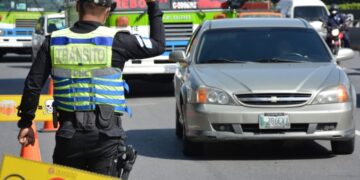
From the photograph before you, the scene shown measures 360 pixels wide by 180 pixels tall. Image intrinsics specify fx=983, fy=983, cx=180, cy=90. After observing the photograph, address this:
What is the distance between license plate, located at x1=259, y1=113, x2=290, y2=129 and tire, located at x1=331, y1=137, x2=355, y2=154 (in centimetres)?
85

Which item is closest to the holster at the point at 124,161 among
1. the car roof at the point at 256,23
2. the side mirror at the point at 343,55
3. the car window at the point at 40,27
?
the side mirror at the point at 343,55

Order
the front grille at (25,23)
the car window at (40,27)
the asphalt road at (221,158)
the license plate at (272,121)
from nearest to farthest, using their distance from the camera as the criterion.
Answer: the asphalt road at (221,158) < the license plate at (272,121) < the car window at (40,27) < the front grille at (25,23)

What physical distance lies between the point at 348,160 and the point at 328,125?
47cm

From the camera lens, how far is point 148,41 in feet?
18.1

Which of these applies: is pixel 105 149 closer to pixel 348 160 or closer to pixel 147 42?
pixel 147 42

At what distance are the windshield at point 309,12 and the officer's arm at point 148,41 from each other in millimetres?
33684

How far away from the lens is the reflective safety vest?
17.8 ft

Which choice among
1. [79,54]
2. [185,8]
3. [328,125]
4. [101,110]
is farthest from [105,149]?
[185,8]

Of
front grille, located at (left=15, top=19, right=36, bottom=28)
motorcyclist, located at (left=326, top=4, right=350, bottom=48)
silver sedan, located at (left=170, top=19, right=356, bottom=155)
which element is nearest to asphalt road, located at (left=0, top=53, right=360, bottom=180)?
silver sedan, located at (left=170, top=19, right=356, bottom=155)

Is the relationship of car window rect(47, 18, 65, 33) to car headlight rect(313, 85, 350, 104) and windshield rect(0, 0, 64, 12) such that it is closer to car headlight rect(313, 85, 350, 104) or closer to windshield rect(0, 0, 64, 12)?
windshield rect(0, 0, 64, 12)

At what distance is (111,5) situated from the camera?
216 inches

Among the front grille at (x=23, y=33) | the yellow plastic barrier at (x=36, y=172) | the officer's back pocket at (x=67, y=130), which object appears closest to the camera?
the yellow plastic barrier at (x=36, y=172)

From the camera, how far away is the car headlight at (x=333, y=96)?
10.1m

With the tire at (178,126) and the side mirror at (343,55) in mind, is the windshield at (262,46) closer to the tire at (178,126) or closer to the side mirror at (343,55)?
the side mirror at (343,55)
